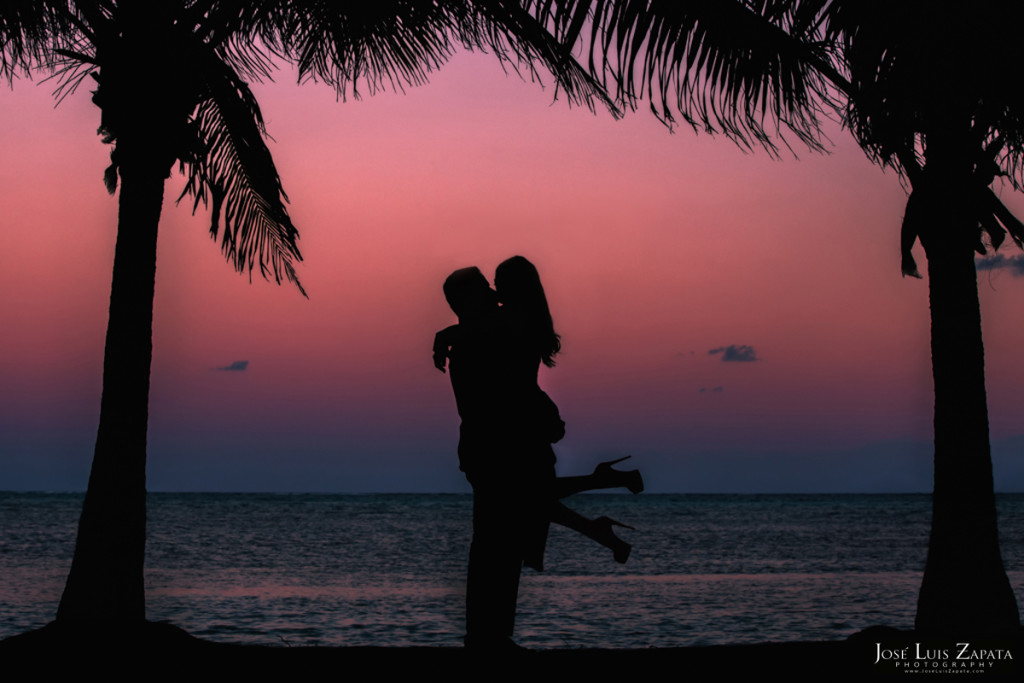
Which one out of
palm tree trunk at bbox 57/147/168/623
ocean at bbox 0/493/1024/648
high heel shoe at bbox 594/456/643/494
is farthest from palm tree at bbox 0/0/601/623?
ocean at bbox 0/493/1024/648

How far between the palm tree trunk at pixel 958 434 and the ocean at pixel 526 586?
22.1 ft

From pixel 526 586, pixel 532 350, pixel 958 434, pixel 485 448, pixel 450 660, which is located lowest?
pixel 526 586

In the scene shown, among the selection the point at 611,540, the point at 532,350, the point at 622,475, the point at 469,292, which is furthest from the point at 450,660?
the point at 469,292

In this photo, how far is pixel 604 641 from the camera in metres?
12.5

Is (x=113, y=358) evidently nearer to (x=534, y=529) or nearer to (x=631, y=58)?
(x=534, y=529)

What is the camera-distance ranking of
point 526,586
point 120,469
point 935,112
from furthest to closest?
1. point 526,586
2. point 120,469
3. point 935,112

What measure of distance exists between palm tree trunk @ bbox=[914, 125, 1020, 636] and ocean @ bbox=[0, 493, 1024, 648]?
672 cm

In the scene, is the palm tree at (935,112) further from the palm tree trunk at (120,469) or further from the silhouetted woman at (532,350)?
the palm tree trunk at (120,469)

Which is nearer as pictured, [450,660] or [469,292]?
[469,292]

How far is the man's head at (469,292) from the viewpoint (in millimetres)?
4090

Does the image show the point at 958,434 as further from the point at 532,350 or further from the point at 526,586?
the point at 526,586

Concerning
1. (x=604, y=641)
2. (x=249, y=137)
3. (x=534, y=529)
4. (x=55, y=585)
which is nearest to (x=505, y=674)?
(x=534, y=529)

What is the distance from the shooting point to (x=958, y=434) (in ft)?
19.2

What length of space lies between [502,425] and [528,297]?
56 cm
